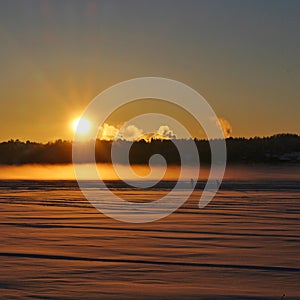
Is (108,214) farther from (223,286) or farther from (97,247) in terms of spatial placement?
(223,286)

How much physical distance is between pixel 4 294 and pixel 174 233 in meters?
6.10

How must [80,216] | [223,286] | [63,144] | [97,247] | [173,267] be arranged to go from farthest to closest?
1. [63,144]
2. [80,216]
3. [97,247]
4. [173,267]
5. [223,286]

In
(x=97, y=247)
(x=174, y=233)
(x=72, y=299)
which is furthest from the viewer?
(x=174, y=233)

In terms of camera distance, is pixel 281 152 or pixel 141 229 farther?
pixel 281 152

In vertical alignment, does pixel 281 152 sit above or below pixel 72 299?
above

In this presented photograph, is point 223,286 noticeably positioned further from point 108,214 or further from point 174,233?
point 108,214

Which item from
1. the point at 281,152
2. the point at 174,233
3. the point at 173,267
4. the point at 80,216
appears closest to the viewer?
the point at 173,267

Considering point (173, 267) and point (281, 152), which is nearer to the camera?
point (173, 267)

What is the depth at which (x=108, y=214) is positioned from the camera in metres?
18.1

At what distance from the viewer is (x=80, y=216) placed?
17422mm

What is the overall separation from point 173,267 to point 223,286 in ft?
4.45

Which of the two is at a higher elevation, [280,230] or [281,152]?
[281,152]

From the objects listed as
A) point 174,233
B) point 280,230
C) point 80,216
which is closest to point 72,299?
point 174,233

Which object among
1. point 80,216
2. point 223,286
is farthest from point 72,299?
point 80,216
